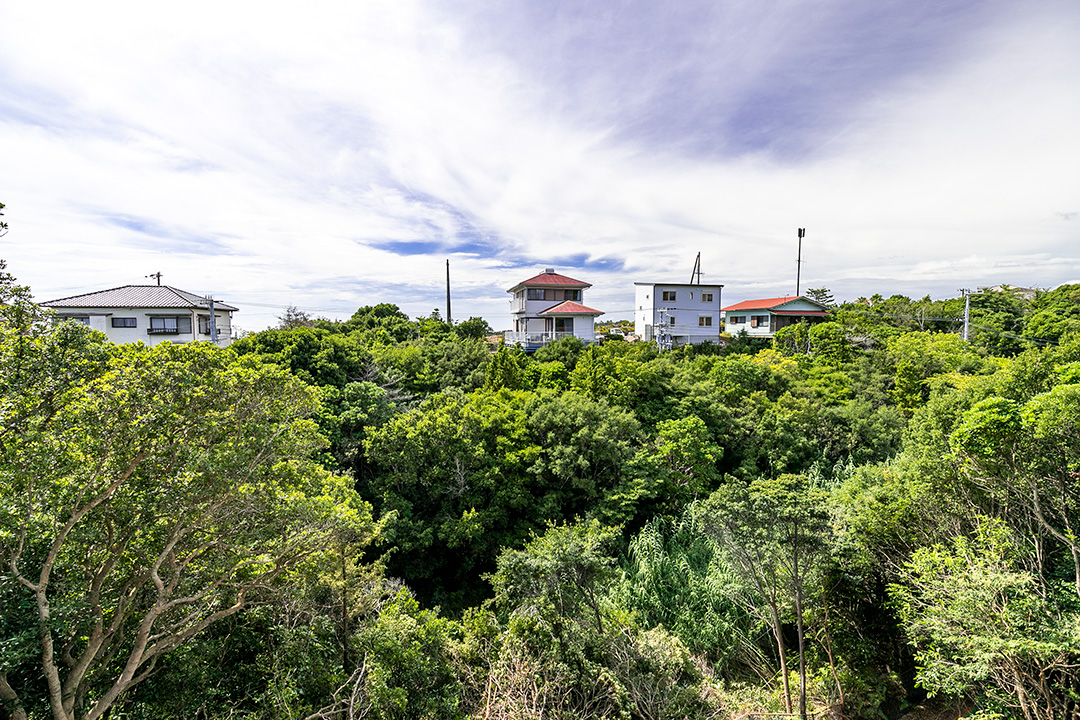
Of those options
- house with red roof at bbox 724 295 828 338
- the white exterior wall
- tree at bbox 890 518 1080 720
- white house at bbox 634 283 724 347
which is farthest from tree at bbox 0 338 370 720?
house with red roof at bbox 724 295 828 338

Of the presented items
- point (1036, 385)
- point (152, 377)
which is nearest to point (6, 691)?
point (152, 377)

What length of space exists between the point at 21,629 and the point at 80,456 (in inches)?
77.4

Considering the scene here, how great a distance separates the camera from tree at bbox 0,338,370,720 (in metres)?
4.93

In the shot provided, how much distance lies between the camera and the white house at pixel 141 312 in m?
22.5

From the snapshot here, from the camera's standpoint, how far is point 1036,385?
37.1 feet

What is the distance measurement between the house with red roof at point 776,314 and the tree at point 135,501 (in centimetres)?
3264

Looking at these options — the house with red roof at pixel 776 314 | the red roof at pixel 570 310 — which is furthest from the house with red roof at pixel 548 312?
the house with red roof at pixel 776 314

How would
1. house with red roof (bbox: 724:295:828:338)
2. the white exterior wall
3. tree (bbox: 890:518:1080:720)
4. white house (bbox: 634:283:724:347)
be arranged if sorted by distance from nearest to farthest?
1. tree (bbox: 890:518:1080:720)
2. the white exterior wall
3. white house (bbox: 634:283:724:347)
4. house with red roof (bbox: 724:295:828:338)

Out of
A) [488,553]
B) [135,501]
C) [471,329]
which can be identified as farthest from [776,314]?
[135,501]

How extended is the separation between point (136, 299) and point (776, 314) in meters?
37.7

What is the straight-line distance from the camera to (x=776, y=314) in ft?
108

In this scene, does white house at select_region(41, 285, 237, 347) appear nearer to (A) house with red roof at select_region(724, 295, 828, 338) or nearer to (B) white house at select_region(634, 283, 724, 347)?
(B) white house at select_region(634, 283, 724, 347)

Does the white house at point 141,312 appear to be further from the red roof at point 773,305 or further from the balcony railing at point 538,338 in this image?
the red roof at point 773,305

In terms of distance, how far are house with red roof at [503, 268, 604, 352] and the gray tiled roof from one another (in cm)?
1703
